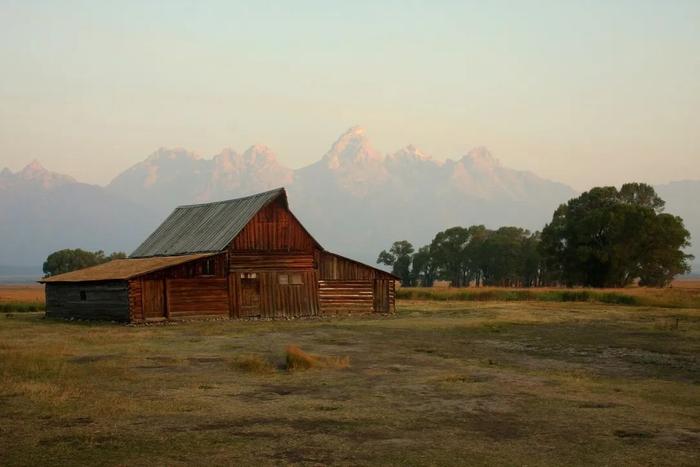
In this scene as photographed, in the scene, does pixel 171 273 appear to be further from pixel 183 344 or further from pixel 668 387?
pixel 668 387

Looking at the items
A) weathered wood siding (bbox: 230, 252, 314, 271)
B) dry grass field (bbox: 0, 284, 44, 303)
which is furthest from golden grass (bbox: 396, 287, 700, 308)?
dry grass field (bbox: 0, 284, 44, 303)

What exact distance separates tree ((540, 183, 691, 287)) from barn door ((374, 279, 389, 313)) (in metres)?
32.3

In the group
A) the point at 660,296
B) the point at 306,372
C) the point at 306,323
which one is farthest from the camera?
the point at 660,296

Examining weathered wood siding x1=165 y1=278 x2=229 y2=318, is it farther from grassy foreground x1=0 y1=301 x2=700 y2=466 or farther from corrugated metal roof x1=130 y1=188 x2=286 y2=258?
grassy foreground x1=0 y1=301 x2=700 y2=466

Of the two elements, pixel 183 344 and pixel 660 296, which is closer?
pixel 183 344

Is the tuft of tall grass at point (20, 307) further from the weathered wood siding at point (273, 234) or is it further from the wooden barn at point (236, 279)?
the weathered wood siding at point (273, 234)

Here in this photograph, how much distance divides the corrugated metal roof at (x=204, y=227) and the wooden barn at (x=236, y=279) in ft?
0.32

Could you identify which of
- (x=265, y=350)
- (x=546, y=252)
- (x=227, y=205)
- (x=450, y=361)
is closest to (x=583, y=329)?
(x=450, y=361)

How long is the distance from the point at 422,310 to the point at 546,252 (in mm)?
33478

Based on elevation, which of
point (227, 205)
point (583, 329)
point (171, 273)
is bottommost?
point (583, 329)

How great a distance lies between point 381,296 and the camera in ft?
158

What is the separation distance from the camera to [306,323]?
3988 centimetres

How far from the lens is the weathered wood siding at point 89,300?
3981cm

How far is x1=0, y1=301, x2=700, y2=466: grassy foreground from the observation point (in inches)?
438
